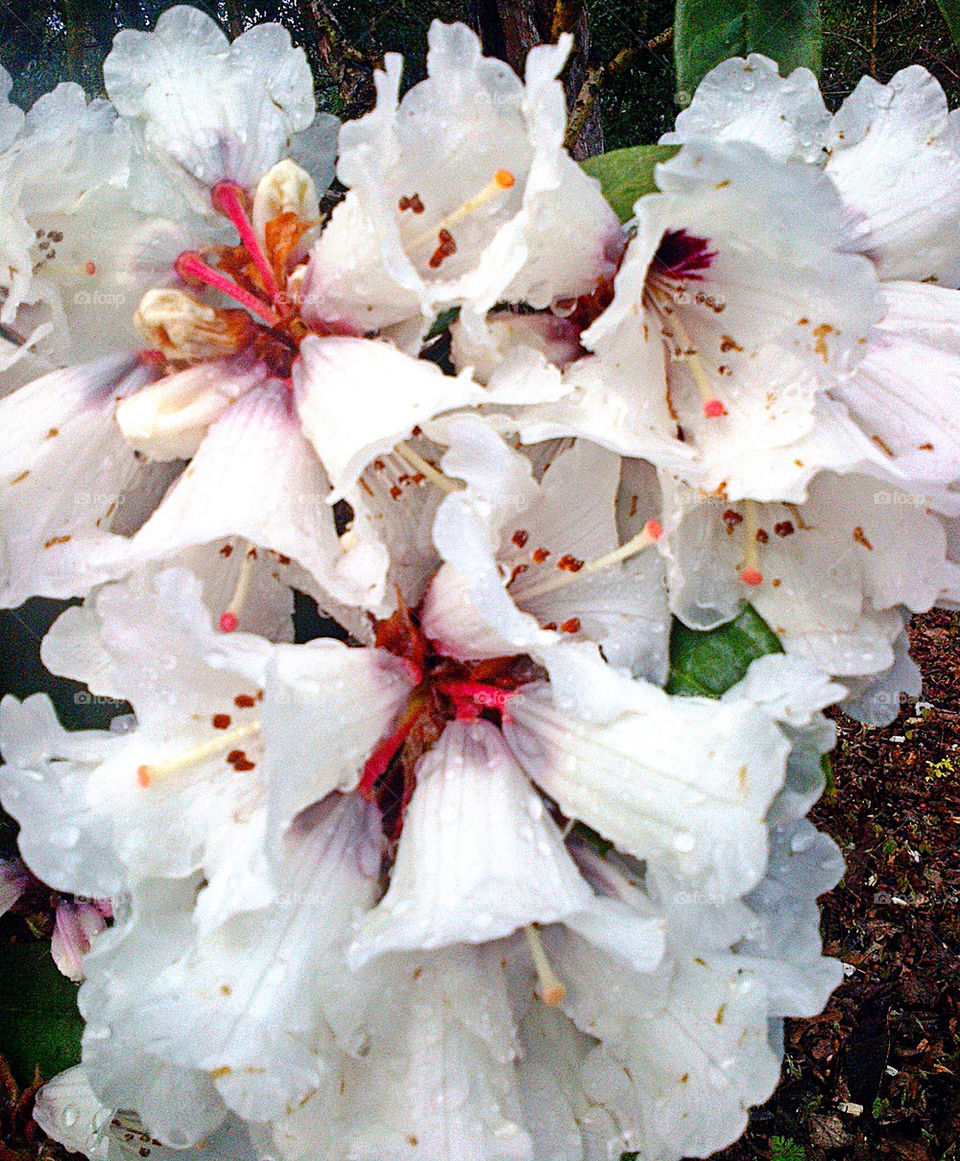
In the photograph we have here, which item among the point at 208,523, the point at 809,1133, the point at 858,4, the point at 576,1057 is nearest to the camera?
the point at 208,523

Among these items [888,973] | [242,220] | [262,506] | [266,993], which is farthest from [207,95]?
[888,973]

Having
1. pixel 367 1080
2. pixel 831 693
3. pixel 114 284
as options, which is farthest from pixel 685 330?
pixel 367 1080

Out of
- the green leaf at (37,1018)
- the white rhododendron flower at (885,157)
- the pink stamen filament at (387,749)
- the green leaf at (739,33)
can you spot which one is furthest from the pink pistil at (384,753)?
the green leaf at (37,1018)

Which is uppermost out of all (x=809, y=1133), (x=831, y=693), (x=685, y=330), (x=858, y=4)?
(x=685, y=330)

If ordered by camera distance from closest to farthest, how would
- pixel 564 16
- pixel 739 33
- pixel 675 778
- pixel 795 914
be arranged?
pixel 675 778, pixel 795 914, pixel 739 33, pixel 564 16

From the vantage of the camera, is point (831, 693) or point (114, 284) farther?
point (114, 284)

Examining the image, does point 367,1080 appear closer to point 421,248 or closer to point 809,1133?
point 421,248

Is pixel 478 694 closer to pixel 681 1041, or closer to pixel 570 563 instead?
pixel 570 563

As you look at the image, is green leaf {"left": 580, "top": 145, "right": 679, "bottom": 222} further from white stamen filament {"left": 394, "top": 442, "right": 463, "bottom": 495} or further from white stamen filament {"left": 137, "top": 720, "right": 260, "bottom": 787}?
white stamen filament {"left": 137, "top": 720, "right": 260, "bottom": 787}
